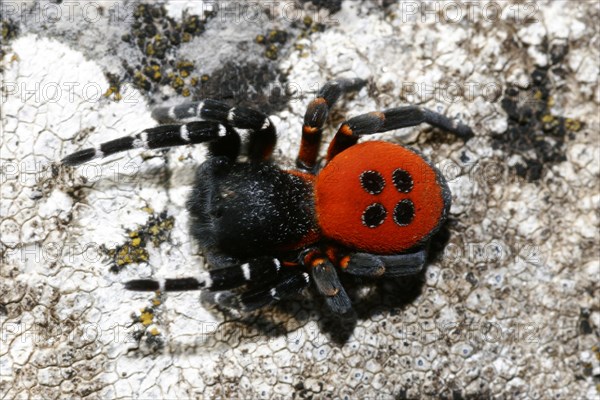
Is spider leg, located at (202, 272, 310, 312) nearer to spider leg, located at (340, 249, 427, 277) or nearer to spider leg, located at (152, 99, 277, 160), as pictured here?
spider leg, located at (340, 249, 427, 277)

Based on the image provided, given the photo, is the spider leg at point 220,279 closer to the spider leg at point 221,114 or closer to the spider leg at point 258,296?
the spider leg at point 258,296

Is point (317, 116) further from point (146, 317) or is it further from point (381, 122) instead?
point (146, 317)

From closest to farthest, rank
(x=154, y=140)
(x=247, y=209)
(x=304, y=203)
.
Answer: (x=154, y=140), (x=247, y=209), (x=304, y=203)

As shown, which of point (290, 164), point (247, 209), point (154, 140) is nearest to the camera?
point (154, 140)

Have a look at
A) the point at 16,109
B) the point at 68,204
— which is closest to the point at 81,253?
the point at 68,204

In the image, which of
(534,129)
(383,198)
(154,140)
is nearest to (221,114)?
(154,140)

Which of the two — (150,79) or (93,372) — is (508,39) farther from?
(93,372)
